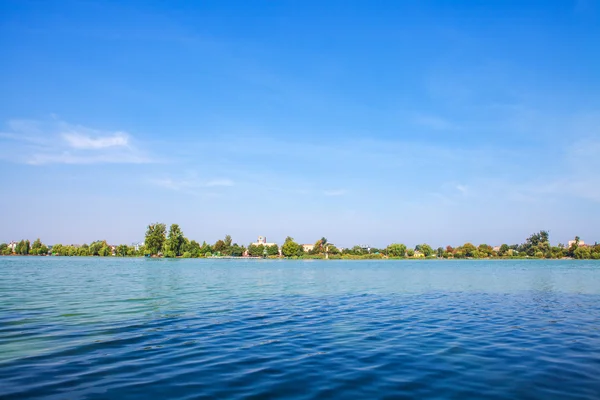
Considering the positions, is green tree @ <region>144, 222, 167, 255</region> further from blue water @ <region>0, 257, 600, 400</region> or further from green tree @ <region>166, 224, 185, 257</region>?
blue water @ <region>0, 257, 600, 400</region>

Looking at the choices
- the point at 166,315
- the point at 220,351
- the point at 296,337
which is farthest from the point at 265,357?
the point at 166,315

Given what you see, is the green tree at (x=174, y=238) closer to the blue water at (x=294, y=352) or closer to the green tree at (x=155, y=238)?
the green tree at (x=155, y=238)

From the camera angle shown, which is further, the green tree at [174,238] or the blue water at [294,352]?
the green tree at [174,238]

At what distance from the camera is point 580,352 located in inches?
511

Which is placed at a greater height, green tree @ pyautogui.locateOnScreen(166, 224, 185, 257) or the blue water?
green tree @ pyautogui.locateOnScreen(166, 224, 185, 257)

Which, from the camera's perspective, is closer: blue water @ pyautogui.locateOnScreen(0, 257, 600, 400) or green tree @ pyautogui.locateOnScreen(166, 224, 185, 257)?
blue water @ pyautogui.locateOnScreen(0, 257, 600, 400)

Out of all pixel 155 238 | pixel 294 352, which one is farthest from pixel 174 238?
pixel 294 352

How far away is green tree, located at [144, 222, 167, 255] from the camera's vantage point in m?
183

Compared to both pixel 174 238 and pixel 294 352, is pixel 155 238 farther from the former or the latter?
pixel 294 352

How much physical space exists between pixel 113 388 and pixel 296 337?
7.39 meters

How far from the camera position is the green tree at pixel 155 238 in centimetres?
18325

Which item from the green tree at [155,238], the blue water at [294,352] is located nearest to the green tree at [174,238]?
the green tree at [155,238]

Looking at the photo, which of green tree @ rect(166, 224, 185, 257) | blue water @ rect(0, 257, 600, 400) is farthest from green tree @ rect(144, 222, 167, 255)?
blue water @ rect(0, 257, 600, 400)

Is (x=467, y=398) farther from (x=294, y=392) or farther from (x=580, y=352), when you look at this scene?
(x=580, y=352)
